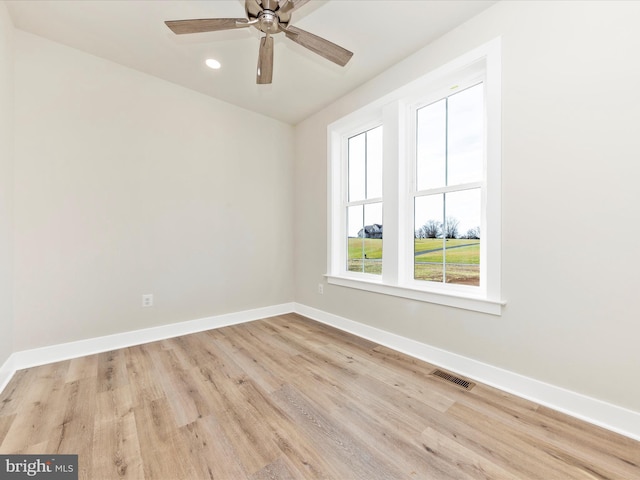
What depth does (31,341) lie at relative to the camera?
7.14 feet

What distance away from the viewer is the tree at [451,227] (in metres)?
2.24

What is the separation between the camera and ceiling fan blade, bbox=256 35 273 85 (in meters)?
1.73

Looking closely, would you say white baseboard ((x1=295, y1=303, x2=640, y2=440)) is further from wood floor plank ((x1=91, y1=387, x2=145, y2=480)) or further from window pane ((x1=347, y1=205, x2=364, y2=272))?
wood floor plank ((x1=91, y1=387, x2=145, y2=480))

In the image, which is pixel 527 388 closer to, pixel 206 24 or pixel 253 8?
pixel 253 8

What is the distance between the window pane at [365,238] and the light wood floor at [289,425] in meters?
1.11

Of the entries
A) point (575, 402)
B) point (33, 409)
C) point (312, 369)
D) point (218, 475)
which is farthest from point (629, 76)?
point (33, 409)

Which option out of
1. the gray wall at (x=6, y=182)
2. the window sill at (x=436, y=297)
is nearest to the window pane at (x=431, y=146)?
the window sill at (x=436, y=297)

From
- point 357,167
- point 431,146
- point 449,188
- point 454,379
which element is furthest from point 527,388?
point 357,167

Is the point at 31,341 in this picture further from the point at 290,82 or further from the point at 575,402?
the point at 575,402

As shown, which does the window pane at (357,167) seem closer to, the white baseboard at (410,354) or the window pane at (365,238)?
the window pane at (365,238)

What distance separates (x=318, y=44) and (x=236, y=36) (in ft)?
2.77

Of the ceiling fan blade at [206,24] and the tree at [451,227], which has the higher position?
the ceiling fan blade at [206,24]

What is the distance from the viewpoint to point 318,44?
1.77 metres

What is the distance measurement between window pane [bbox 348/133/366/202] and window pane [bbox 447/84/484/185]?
103 cm
